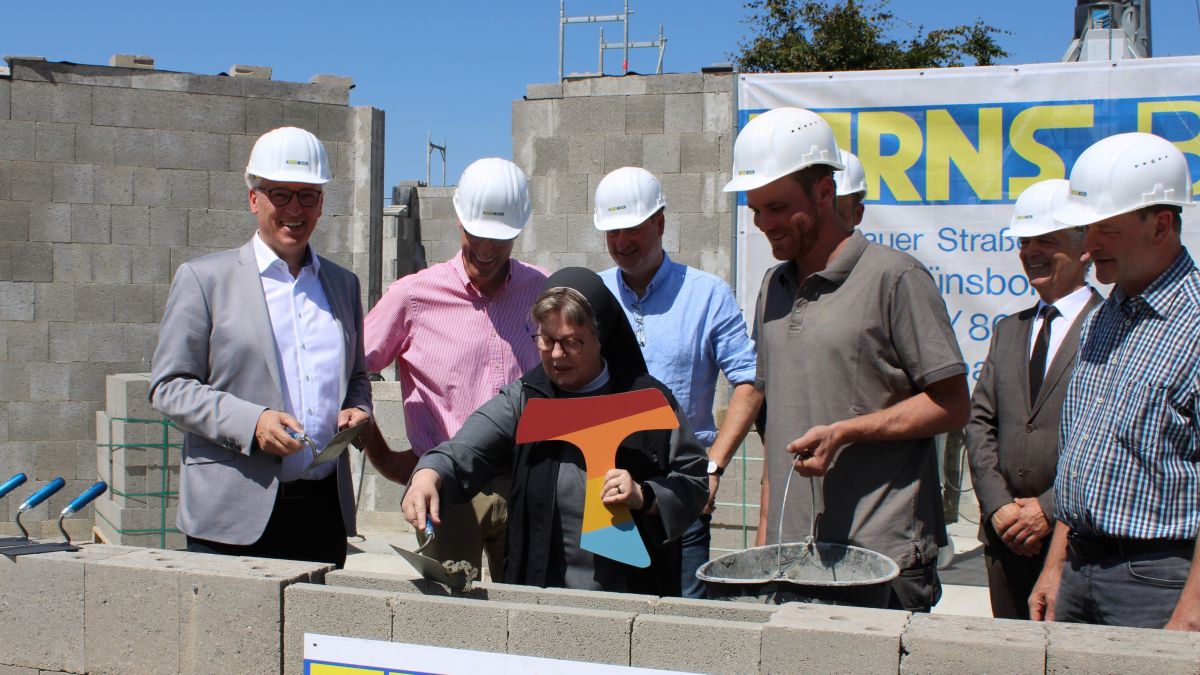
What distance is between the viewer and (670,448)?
10.1ft

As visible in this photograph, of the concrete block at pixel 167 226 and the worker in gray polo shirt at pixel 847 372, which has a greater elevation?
the concrete block at pixel 167 226

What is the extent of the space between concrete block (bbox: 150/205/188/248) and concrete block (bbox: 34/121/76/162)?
0.73 metres

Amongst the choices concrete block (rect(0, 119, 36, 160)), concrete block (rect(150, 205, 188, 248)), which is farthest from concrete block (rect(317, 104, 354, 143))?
concrete block (rect(0, 119, 36, 160))

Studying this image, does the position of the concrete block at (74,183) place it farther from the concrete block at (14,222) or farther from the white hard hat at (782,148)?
the white hard hat at (782,148)

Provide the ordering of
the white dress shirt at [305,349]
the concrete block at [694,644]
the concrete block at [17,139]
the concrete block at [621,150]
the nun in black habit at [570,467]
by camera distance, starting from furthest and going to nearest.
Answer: the concrete block at [17,139] → the concrete block at [621,150] → the white dress shirt at [305,349] → the nun in black habit at [570,467] → the concrete block at [694,644]

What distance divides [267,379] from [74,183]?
6.49 metres

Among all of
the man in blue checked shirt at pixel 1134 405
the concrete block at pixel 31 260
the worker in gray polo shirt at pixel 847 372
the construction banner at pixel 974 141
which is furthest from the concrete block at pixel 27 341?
the man in blue checked shirt at pixel 1134 405

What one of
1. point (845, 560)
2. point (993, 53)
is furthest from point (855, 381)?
point (993, 53)

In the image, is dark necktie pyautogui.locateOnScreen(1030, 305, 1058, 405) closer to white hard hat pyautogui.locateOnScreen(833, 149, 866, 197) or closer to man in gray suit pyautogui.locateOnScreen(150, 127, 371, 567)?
white hard hat pyautogui.locateOnScreen(833, 149, 866, 197)

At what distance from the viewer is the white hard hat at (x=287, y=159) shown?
3379 millimetres

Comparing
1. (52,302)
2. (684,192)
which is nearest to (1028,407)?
(684,192)

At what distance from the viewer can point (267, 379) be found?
3.29 m

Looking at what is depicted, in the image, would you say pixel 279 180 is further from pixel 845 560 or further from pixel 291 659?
pixel 845 560

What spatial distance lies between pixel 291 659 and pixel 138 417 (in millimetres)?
4989
